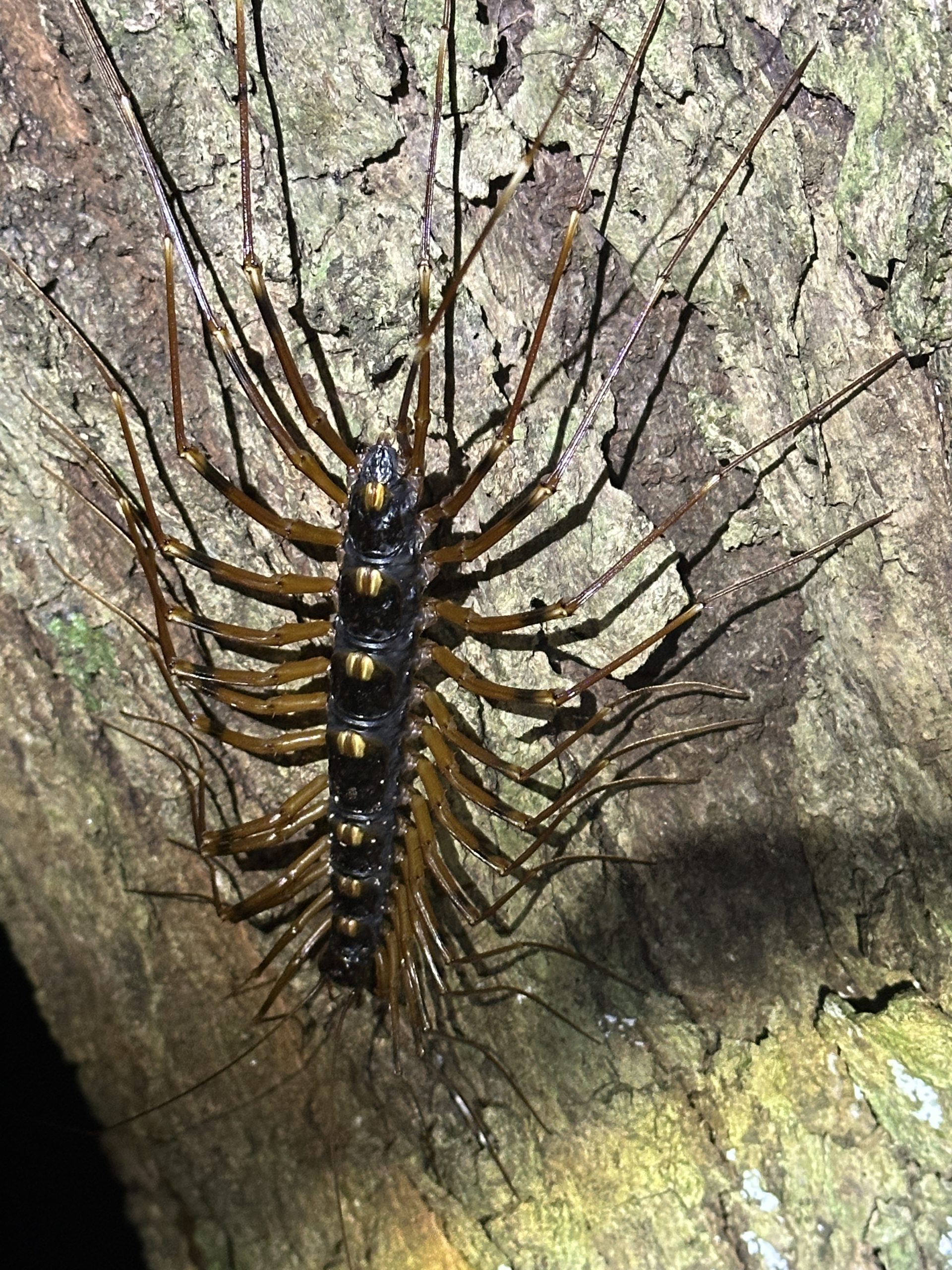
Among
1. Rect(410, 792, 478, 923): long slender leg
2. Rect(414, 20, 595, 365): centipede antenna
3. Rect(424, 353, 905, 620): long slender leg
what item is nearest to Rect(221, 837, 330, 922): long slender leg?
Rect(410, 792, 478, 923): long slender leg

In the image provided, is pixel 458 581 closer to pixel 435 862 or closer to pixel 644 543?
pixel 644 543

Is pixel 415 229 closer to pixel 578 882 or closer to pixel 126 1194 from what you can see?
pixel 578 882

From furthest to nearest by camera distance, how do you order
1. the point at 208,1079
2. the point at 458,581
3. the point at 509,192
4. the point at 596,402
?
the point at 208,1079, the point at 458,581, the point at 596,402, the point at 509,192

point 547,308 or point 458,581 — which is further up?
point 547,308

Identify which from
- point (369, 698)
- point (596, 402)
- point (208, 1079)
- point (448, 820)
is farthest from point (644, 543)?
point (208, 1079)

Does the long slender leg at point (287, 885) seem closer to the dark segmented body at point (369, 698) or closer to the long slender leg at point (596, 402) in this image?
the dark segmented body at point (369, 698)

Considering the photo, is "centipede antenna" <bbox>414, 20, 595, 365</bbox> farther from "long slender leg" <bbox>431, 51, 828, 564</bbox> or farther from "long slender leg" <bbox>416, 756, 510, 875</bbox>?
"long slender leg" <bbox>416, 756, 510, 875</bbox>

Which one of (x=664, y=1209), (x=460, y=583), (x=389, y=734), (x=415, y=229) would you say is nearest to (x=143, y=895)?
(x=389, y=734)

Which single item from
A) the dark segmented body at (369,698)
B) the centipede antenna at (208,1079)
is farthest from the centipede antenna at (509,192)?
the centipede antenna at (208,1079)
